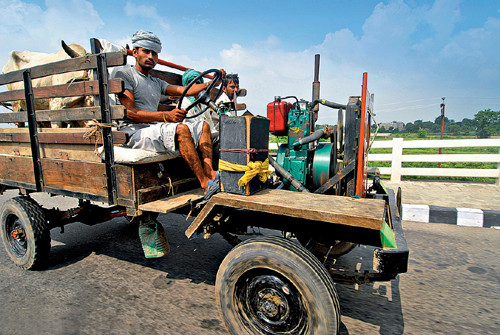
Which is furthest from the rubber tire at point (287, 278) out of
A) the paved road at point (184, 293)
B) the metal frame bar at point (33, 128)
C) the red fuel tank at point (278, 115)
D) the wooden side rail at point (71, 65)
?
the metal frame bar at point (33, 128)

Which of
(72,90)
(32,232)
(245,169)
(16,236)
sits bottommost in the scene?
(16,236)

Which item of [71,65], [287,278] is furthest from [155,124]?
[287,278]

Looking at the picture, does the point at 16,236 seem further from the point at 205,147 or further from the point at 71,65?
the point at 205,147

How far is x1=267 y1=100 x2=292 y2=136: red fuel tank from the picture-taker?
10.6 ft

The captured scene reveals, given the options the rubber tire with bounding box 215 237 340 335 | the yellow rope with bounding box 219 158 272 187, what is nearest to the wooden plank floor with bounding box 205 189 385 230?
the yellow rope with bounding box 219 158 272 187

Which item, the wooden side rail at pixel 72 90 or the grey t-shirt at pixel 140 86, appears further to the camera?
the grey t-shirt at pixel 140 86

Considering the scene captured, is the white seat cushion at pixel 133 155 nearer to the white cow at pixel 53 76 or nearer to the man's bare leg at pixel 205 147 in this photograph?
the man's bare leg at pixel 205 147

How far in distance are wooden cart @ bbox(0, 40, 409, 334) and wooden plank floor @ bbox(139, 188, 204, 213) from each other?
10 millimetres

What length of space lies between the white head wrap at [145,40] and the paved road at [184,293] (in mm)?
2372

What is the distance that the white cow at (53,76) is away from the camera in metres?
3.00

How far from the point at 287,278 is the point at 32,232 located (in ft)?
9.07

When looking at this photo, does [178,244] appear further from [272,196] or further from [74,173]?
[272,196]

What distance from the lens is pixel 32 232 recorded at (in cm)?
299

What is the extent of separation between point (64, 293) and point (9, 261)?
1322mm
